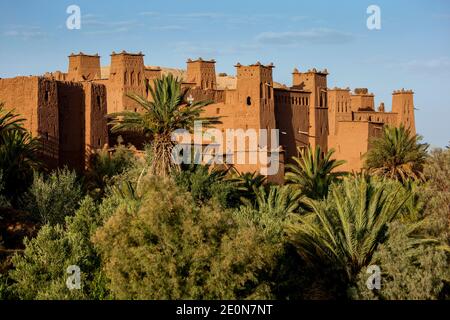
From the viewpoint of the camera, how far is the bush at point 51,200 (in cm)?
2833

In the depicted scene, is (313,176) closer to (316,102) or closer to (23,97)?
(23,97)

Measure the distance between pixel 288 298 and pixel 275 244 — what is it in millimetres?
1397

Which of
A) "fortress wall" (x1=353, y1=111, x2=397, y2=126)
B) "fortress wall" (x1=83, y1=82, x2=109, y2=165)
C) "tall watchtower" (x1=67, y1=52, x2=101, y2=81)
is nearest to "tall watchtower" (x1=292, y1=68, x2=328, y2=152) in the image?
"fortress wall" (x1=353, y1=111, x2=397, y2=126)

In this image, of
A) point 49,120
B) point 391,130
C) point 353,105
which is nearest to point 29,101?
point 49,120

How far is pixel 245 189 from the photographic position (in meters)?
30.0

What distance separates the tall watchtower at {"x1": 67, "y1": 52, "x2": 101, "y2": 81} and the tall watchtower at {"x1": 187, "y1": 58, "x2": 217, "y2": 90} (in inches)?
225

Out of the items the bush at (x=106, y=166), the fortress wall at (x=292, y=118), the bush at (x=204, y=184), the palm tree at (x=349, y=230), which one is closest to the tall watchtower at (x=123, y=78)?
the fortress wall at (x=292, y=118)

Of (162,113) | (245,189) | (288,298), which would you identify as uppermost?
(162,113)

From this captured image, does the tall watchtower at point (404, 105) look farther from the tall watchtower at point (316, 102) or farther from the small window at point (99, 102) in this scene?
the small window at point (99, 102)

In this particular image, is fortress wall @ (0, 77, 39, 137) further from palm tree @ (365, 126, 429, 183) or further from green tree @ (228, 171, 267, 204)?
palm tree @ (365, 126, 429, 183)

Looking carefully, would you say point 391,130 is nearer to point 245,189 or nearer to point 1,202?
point 245,189

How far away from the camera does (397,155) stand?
127 feet

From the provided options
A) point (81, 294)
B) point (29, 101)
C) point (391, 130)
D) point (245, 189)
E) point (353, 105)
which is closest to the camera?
point (81, 294)

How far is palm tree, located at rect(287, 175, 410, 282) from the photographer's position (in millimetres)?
19984
